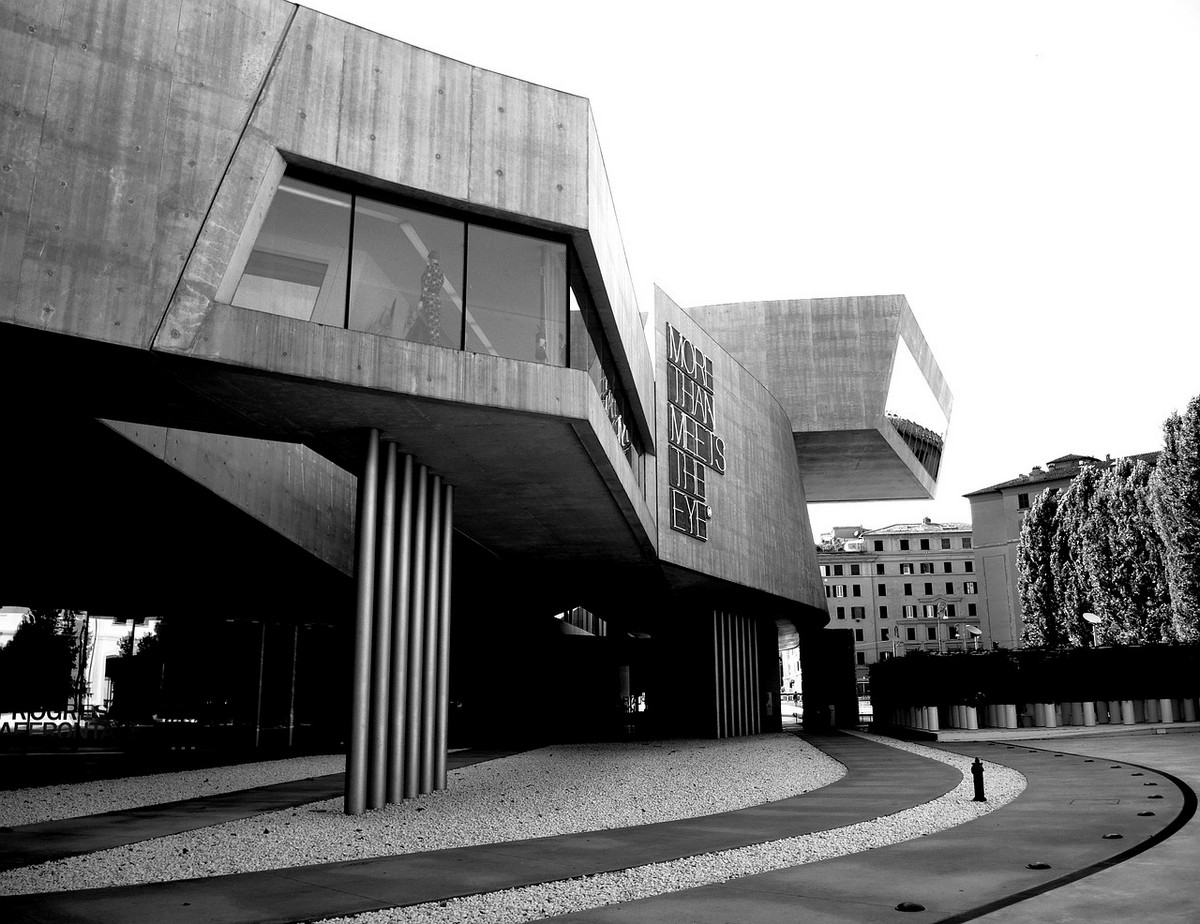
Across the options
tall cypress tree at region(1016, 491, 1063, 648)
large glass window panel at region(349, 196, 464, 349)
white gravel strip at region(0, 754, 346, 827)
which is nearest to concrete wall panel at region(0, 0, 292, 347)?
large glass window panel at region(349, 196, 464, 349)

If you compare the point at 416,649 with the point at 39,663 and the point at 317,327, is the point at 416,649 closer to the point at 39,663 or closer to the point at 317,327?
the point at 317,327

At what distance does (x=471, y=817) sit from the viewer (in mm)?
12148

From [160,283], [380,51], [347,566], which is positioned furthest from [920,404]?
[160,283]

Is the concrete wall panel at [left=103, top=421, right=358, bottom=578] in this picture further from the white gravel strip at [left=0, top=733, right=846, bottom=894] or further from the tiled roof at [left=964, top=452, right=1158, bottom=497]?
the tiled roof at [left=964, top=452, right=1158, bottom=497]

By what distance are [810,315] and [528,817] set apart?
26.2 metres

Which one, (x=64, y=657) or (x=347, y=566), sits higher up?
(x=347, y=566)

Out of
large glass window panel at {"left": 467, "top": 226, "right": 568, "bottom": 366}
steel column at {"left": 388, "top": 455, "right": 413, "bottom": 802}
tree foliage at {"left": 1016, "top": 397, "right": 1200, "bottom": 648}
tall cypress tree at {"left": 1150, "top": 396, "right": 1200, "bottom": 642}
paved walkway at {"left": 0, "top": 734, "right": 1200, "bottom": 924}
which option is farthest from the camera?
tree foliage at {"left": 1016, "top": 397, "right": 1200, "bottom": 648}

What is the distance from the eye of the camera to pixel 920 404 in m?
37.7

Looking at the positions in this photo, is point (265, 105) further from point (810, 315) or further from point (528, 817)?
point (810, 315)

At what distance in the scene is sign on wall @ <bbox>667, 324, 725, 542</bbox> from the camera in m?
24.3

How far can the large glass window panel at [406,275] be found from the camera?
11.8 m

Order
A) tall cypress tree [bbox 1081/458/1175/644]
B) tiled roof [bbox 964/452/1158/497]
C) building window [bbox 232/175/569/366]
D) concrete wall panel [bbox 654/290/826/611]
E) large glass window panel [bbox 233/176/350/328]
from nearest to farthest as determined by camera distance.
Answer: large glass window panel [bbox 233/176/350/328] < building window [bbox 232/175/569/366] < concrete wall panel [bbox 654/290/826/611] < tall cypress tree [bbox 1081/458/1175/644] < tiled roof [bbox 964/452/1158/497]

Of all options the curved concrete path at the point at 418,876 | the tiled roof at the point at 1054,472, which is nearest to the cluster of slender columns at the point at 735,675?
the curved concrete path at the point at 418,876

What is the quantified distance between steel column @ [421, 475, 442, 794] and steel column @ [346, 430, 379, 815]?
155cm
